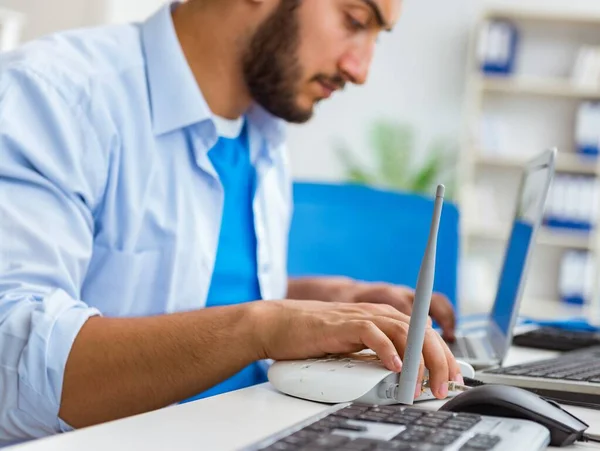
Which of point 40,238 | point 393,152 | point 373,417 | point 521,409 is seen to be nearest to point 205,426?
point 373,417

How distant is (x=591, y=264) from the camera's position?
18.5 ft

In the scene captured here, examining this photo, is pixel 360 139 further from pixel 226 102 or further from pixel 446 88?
pixel 226 102

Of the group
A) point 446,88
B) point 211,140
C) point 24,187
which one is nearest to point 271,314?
point 24,187

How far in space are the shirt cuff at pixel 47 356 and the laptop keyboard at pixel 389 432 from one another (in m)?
0.38

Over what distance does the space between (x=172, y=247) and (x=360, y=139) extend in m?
5.10

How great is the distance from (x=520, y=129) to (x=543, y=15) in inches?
30.4

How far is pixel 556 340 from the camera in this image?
164 cm

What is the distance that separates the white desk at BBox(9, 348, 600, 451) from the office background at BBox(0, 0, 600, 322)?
15.2ft

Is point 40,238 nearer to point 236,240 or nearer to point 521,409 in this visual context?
point 236,240

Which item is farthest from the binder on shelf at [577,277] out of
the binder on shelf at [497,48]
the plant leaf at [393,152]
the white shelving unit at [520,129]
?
the binder on shelf at [497,48]

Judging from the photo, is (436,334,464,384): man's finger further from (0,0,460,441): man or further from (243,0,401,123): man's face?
(243,0,401,123): man's face

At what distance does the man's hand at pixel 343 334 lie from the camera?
0.90 meters

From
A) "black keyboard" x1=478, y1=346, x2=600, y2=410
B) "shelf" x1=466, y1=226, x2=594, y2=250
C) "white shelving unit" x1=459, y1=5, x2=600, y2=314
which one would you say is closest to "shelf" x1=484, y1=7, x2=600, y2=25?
"white shelving unit" x1=459, y1=5, x2=600, y2=314

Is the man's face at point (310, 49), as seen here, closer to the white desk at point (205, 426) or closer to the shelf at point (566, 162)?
the white desk at point (205, 426)
